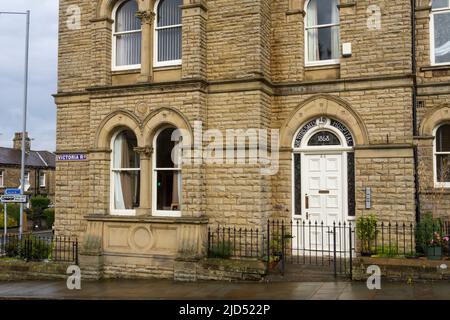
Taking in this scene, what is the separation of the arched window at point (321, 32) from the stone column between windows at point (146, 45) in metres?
4.00

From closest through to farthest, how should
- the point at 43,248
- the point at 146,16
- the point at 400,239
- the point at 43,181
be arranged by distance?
the point at 400,239 < the point at 146,16 < the point at 43,248 < the point at 43,181

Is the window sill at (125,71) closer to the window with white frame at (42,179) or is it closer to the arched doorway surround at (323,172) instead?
the arched doorway surround at (323,172)

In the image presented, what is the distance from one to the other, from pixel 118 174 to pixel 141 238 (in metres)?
1.97

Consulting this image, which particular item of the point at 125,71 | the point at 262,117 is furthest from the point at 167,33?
the point at 262,117

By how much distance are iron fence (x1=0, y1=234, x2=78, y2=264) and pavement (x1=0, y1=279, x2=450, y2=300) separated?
1473mm

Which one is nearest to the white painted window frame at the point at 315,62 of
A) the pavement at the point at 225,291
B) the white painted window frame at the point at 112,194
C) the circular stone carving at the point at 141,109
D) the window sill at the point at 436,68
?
the window sill at the point at 436,68

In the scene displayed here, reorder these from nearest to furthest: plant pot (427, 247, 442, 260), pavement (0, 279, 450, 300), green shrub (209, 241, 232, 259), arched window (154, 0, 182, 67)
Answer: pavement (0, 279, 450, 300) → plant pot (427, 247, 442, 260) → green shrub (209, 241, 232, 259) → arched window (154, 0, 182, 67)

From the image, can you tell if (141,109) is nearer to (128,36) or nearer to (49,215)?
(128,36)

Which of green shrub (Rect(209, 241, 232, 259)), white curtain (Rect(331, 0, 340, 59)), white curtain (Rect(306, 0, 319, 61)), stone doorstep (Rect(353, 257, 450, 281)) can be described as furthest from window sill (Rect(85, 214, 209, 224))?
white curtain (Rect(331, 0, 340, 59))

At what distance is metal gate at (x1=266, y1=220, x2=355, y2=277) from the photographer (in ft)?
38.2

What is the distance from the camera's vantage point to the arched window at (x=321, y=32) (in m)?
12.6

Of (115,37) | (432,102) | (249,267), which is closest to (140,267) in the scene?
(249,267)

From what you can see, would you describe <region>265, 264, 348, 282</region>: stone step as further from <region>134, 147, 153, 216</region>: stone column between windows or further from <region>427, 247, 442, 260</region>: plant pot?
<region>134, 147, 153, 216</region>: stone column between windows

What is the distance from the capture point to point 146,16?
1294 cm
